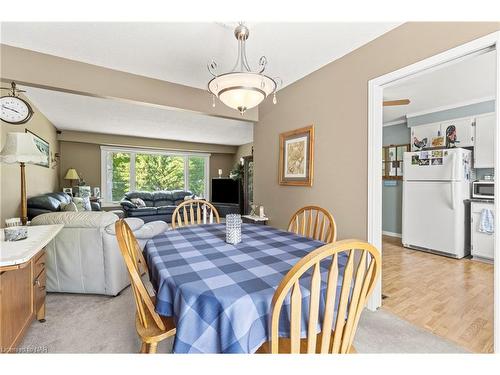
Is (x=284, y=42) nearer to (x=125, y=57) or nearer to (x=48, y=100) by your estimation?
(x=125, y=57)

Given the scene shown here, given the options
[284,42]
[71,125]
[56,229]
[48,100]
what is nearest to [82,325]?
[56,229]

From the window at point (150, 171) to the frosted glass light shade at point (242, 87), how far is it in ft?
20.3

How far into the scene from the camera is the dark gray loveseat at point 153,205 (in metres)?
5.50

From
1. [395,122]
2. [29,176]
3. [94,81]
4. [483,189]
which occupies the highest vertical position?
[395,122]

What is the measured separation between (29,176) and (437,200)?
257 inches

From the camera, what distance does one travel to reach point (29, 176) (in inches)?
154

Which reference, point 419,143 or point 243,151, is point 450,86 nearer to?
point 419,143

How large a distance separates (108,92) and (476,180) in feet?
17.1

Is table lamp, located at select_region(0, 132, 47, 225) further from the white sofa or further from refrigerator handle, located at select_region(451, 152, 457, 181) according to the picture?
refrigerator handle, located at select_region(451, 152, 457, 181)

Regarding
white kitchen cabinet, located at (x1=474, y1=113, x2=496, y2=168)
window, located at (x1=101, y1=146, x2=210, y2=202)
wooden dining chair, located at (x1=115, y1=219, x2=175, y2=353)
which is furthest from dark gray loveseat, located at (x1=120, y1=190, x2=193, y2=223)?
white kitchen cabinet, located at (x1=474, y1=113, x2=496, y2=168)

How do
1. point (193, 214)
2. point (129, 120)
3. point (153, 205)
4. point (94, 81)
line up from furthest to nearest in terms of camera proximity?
point (153, 205) → point (129, 120) → point (193, 214) → point (94, 81)

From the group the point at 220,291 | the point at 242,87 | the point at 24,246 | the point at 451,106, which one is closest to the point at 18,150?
the point at 24,246

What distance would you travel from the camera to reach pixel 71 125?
17.7 ft

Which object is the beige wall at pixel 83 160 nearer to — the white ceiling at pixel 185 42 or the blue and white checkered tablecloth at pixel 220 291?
the white ceiling at pixel 185 42
